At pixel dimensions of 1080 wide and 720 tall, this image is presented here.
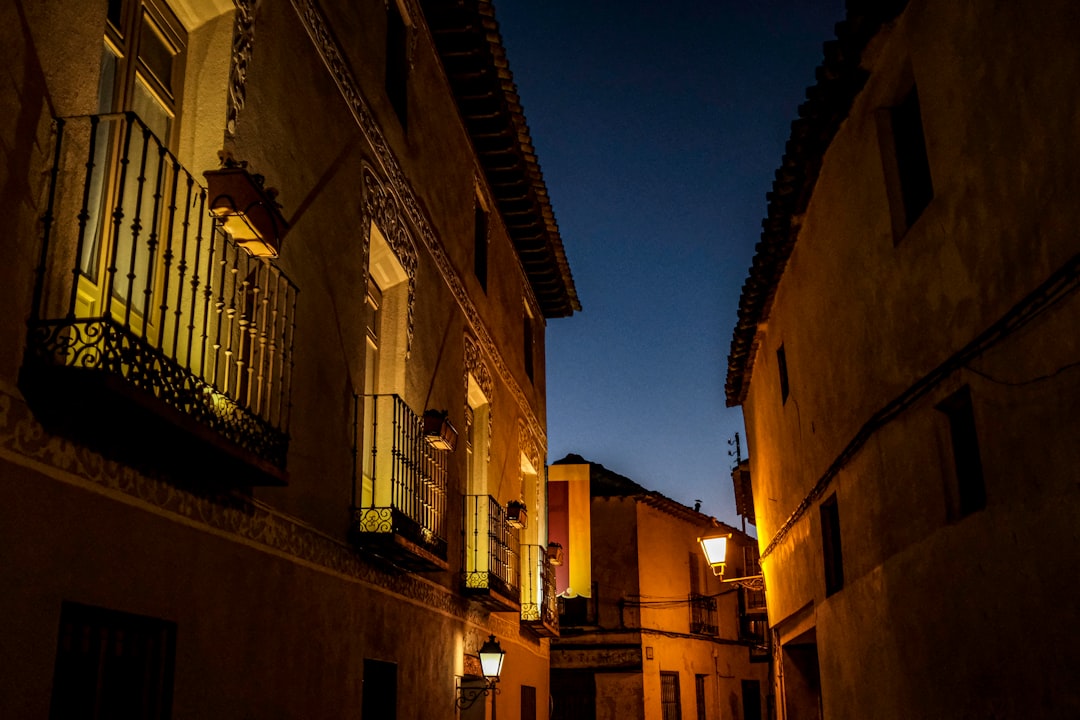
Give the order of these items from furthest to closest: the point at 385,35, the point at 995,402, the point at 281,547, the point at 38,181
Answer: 1. the point at 385,35
2. the point at 281,547
3. the point at 995,402
4. the point at 38,181

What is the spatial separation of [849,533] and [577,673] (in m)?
17.7

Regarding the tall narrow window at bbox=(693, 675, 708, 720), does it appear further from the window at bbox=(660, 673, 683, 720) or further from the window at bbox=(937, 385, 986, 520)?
the window at bbox=(937, 385, 986, 520)

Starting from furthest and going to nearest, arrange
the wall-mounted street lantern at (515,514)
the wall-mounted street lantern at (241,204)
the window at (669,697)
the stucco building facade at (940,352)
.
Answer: the window at (669,697)
the wall-mounted street lantern at (515,514)
the wall-mounted street lantern at (241,204)
the stucco building facade at (940,352)

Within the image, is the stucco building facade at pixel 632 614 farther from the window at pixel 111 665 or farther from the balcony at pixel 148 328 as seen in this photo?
the window at pixel 111 665


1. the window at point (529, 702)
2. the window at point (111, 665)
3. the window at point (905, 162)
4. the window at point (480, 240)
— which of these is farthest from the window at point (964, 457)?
the window at point (529, 702)

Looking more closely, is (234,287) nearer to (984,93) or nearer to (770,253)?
(984,93)

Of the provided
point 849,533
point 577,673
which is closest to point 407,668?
point 849,533

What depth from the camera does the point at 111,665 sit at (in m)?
4.25

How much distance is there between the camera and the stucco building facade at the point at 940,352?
→ 4.79m

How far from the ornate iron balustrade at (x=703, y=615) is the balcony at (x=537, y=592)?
1209 centimetres

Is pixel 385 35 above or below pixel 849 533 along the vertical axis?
above

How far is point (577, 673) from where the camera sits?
25.3 metres

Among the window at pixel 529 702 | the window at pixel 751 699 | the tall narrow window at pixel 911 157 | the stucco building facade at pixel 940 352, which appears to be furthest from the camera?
the window at pixel 751 699

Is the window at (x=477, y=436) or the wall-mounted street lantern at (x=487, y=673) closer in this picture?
the wall-mounted street lantern at (x=487, y=673)
